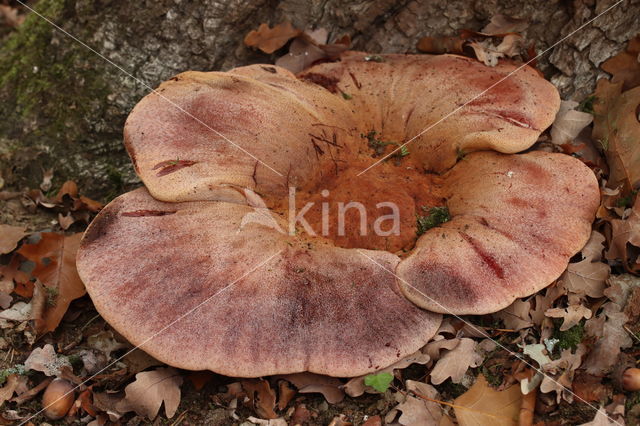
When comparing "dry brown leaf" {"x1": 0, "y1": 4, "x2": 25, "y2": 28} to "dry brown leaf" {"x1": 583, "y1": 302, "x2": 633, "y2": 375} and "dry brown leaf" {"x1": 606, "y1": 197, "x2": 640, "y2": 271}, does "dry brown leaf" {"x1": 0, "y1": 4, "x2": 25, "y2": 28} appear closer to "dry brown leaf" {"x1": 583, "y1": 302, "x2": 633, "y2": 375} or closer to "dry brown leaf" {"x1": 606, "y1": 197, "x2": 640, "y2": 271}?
"dry brown leaf" {"x1": 606, "y1": 197, "x2": 640, "y2": 271}

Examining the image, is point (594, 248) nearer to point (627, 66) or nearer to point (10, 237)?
point (627, 66)

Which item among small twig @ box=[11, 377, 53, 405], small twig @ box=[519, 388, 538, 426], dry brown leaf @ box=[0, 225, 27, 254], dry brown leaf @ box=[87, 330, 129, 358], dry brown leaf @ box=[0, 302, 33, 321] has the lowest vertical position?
small twig @ box=[519, 388, 538, 426]

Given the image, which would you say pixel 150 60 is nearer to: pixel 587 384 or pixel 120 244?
pixel 120 244

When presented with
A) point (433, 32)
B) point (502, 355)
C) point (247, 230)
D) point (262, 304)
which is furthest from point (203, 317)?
point (433, 32)

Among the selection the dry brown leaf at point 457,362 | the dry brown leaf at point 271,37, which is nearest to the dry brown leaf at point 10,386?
the dry brown leaf at point 457,362

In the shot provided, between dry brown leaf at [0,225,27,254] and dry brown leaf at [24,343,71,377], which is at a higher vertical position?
dry brown leaf at [0,225,27,254]

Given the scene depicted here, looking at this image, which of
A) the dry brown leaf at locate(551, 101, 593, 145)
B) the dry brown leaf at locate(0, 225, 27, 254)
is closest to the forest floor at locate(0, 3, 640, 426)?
the dry brown leaf at locate(0, 225, 27, 254)

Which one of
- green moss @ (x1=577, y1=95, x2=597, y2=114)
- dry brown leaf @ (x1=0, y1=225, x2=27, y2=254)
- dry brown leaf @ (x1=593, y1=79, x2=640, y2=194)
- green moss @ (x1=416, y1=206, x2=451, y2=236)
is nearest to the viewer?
green moss @ (x1=416, y1=206, x2=451, y2=236)
